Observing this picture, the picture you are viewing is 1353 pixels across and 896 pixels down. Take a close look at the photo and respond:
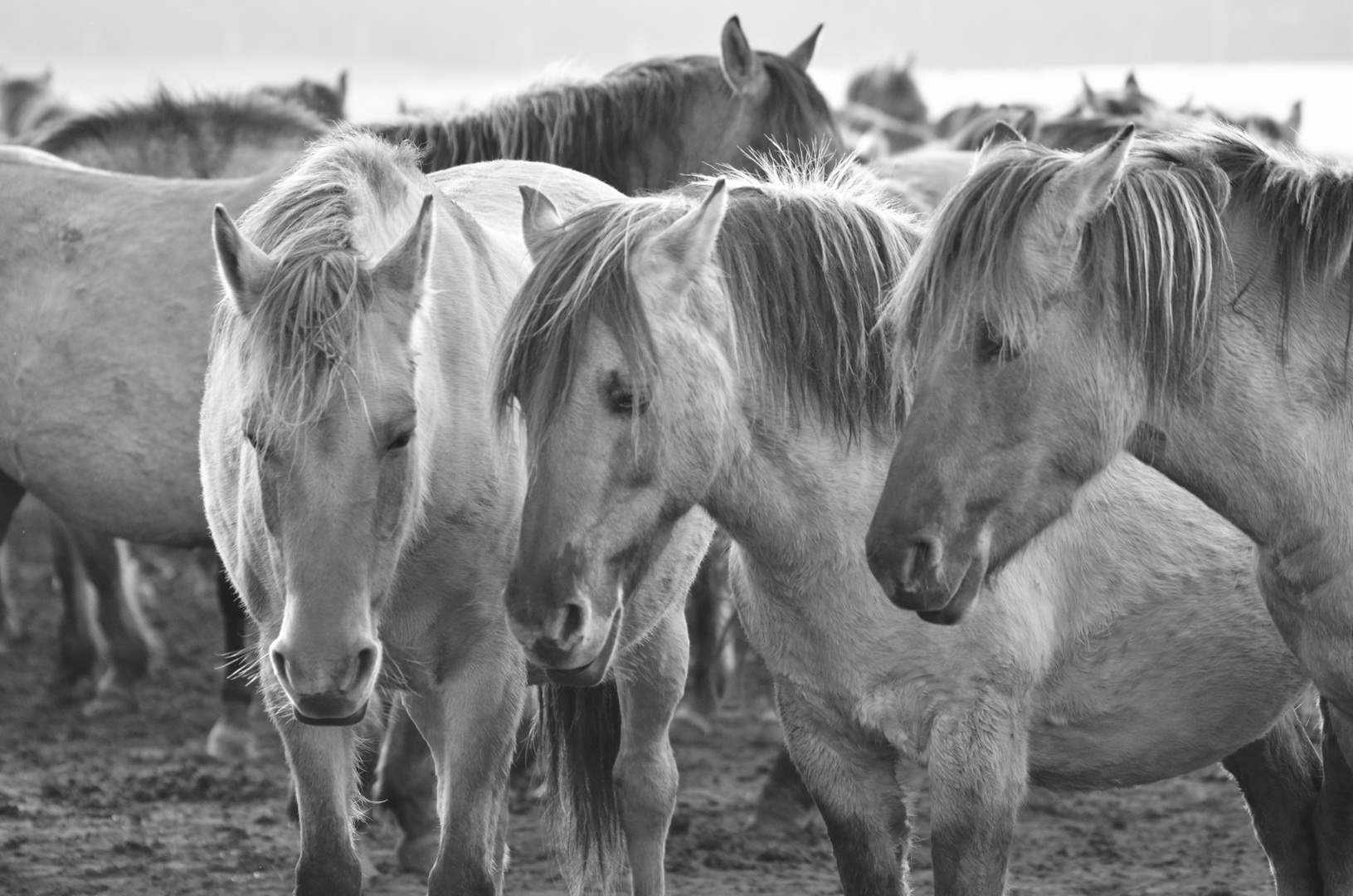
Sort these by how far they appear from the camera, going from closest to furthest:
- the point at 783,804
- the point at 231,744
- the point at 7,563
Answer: the point at 783,804, the point at 231,744, the point at 7,563

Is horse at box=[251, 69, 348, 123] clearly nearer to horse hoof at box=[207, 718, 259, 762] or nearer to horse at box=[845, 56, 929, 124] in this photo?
horse hoof at box=[207, 718, 259, 762]

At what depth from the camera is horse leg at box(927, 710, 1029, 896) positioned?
3240mm

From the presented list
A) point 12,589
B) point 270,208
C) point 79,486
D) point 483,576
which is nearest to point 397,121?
point 79,486

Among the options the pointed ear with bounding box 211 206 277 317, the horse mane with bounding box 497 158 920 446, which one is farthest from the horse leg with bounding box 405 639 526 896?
the pointed ear with bounding box 211 206 277 317

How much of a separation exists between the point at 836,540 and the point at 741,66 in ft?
12.0

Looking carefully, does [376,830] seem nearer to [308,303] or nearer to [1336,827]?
[308,303]

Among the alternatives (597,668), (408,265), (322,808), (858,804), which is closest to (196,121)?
(408,265)

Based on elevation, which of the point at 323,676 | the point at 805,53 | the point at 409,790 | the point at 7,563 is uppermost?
the point at 805,53

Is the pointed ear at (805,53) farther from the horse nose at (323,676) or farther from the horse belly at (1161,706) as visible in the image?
the horse nose at (323,676)

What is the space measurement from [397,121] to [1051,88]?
56.7ft

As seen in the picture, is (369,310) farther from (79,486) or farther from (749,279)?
(79,486)

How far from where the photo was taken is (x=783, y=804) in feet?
18.9

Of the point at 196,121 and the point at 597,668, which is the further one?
the point at 196,121

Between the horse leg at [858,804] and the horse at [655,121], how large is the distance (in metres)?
3.23
